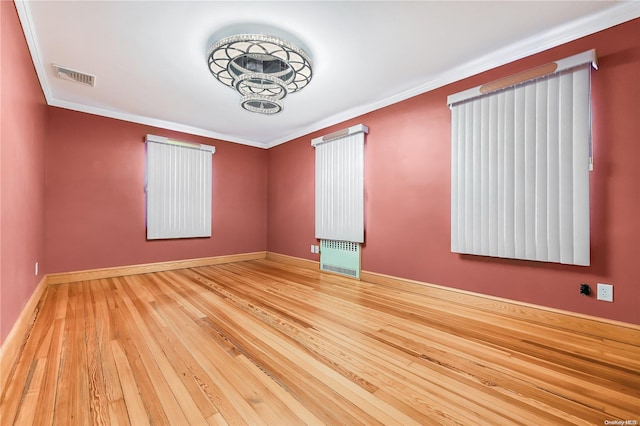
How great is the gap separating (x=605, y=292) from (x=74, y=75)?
5.37 metres

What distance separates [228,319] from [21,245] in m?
1.72

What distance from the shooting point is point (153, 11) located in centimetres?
199

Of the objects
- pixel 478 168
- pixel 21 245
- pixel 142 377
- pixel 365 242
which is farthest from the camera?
pixel 365 242

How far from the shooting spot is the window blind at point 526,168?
6.88 ft

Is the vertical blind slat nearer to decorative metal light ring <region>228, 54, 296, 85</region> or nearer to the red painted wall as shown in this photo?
decorative metal light ring <region>228, 54, 296, 85</region>

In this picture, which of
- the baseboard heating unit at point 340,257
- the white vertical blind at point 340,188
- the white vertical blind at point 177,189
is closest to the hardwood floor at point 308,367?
the baseboard heating unit at point 340,257

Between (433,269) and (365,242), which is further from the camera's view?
(365,242)

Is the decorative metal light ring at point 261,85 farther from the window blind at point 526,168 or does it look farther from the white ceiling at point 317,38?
the window blind at point 526,168

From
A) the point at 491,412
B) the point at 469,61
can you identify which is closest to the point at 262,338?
the point at 491,412

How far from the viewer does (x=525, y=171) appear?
234 cm

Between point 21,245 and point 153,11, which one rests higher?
point 153,11

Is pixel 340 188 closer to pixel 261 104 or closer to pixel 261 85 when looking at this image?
pixel 261 104

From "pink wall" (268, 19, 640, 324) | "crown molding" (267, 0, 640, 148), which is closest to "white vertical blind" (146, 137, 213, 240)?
"pink wall" (268, 19, 640, 324)

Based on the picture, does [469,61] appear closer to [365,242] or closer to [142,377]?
[365,242]
